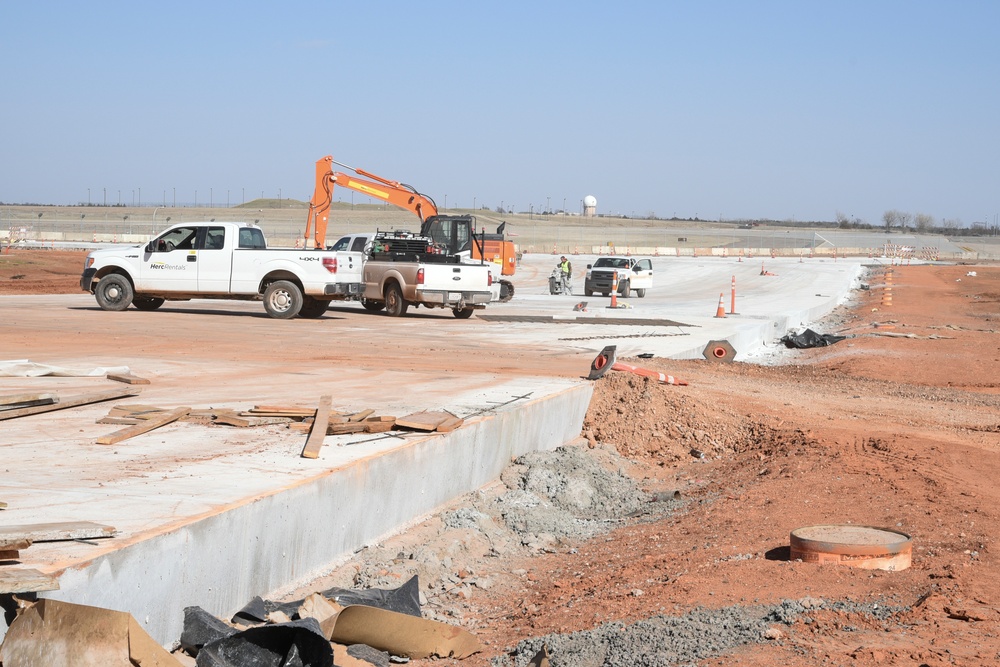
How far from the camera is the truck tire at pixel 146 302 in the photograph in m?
26.0

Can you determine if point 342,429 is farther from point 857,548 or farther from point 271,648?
point 857,548

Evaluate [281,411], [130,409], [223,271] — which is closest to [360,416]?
[281,411]

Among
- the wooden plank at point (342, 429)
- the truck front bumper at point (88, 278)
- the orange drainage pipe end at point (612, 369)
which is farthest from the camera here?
the truck front bumper at point (88, 278)

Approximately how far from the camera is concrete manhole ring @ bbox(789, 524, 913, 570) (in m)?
6.81

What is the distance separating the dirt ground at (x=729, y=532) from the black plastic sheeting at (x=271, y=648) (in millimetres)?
1154

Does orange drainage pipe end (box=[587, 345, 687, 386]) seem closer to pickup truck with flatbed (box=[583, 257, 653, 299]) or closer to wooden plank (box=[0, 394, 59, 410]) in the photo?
wooden plank (box=[0, 394, 59, 410])

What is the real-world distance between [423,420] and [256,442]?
148cm

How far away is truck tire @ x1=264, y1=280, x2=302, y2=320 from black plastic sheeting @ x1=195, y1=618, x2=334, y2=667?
763 inches

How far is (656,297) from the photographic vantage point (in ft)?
146

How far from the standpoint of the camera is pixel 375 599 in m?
6.79

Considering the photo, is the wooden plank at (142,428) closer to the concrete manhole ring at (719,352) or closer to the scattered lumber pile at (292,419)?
the scattered lumber pile at (292,419)

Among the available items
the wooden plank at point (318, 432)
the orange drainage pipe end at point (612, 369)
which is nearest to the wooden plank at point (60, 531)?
the wooden plank at point (318, 432)

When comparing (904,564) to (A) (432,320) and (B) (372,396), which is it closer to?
(B) (372,396)

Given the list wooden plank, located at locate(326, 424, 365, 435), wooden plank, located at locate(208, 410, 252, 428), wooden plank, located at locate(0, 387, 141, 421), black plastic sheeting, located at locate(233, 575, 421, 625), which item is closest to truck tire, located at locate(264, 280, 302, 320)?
wooden plank, located at locate(0, 387, 141, 421)
